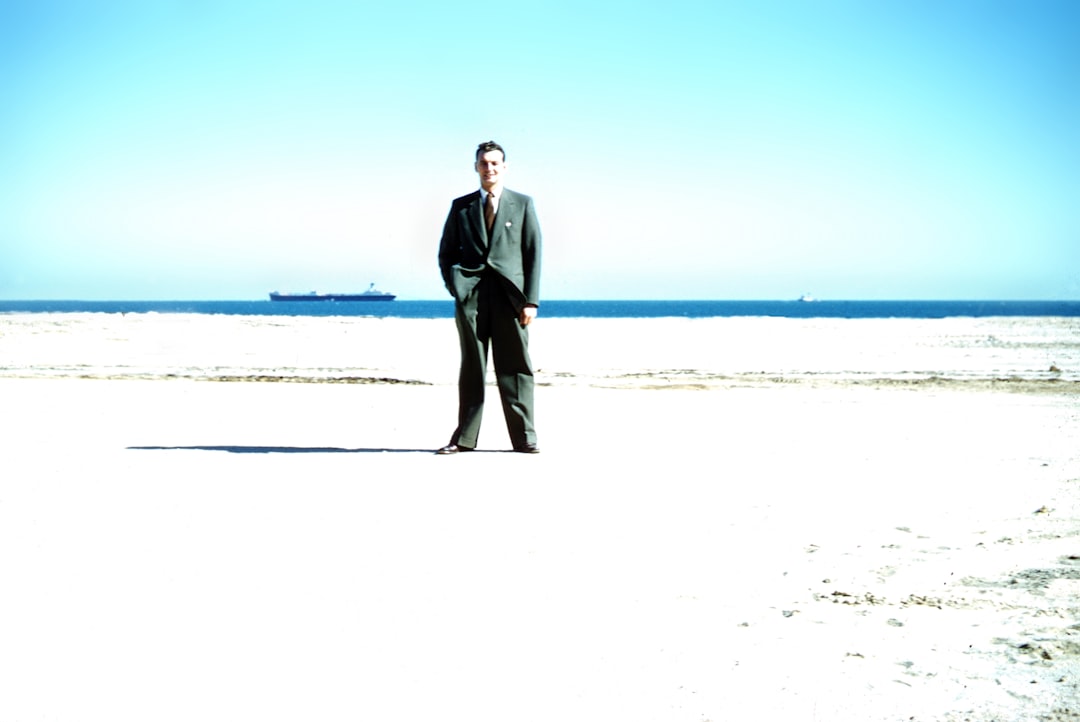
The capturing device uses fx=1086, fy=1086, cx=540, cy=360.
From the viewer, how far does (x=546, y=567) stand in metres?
4.14

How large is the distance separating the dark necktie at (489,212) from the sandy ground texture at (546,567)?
154 cm

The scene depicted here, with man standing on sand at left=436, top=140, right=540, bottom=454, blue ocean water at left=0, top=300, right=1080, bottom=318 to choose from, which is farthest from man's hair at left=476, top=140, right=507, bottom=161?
blue ocean water at left=0, top=300, right=1080, bottom=318

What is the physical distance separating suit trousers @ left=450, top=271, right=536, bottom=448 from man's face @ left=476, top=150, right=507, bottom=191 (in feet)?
1.98

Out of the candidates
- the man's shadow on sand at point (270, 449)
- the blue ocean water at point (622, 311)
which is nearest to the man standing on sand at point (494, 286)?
the man's shadow on sand at point (270, 449)

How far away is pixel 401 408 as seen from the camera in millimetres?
10258

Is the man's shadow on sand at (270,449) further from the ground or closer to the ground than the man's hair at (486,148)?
closer to the ground

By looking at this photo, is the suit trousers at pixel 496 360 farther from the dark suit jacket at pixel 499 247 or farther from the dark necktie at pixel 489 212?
the dark necktie at pixel 489 212

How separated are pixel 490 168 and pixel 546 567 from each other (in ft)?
12.3

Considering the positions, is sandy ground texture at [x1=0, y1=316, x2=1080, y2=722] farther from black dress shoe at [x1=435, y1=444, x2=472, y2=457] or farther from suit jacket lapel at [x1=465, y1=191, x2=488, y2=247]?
suit jacket lapel at [x1=465, y1=191, x2=488, y2=247]

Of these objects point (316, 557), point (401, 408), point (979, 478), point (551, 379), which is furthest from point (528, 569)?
point (551, 379)

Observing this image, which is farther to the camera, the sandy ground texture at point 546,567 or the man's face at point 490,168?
the man's face at point 490,168

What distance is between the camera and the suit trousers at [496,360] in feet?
23.7

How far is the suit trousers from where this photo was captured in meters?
7.22

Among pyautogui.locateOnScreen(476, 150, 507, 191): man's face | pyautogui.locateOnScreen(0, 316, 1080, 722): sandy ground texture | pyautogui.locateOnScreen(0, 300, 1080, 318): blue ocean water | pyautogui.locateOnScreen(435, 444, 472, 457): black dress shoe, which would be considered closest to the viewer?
pyautogui.locateOnScreen(0, 316, 1080, 722): sandy ground texture
